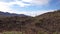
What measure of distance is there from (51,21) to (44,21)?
169 centimetres

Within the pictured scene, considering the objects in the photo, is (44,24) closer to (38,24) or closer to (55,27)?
(38,24)

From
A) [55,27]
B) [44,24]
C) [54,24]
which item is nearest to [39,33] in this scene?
[55,27]

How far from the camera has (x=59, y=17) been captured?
103 feet

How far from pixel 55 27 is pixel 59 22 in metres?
2.80

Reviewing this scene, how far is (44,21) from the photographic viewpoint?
31.6 metres

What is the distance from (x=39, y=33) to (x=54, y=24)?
404 inches

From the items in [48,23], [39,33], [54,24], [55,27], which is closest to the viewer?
[39,33]

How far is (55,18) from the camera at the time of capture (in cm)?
3131

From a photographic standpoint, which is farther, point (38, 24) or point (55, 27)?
point (38, 24)

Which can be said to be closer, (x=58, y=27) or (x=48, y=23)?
(x=58, y=27)

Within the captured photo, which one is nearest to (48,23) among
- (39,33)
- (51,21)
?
(51,21)

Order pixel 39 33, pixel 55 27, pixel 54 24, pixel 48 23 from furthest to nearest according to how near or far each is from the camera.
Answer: pixel 48 23, pixel 54 24, pixel 55 27, pixel 39 33

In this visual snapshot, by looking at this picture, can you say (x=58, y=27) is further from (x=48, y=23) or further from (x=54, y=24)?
(x=48, y=23)

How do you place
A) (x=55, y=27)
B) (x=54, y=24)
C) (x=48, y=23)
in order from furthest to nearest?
(x=48, y=23), (x=54, y=24), (x=55, y=27)
